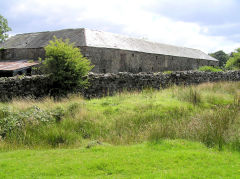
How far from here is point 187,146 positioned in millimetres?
5871

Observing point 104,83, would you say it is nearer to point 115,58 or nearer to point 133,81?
point 133,81

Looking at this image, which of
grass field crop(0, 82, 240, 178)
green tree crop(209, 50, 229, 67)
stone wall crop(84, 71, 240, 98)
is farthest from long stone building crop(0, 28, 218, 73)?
green tree crop(209, 50, 229, 67)

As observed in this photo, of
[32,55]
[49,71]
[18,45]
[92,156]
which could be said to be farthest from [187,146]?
[18,45]

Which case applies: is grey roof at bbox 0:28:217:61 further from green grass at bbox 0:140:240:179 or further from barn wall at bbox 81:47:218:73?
green grass at bbox 0:140:240:179

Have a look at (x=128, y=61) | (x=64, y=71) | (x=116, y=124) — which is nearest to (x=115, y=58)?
(x=128, y=61)

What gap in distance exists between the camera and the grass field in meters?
4.54

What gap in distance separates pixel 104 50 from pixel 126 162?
2064cm

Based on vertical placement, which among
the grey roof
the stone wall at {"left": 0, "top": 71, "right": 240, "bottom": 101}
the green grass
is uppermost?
the grey roof

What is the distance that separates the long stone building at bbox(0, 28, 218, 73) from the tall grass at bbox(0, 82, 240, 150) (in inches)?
540

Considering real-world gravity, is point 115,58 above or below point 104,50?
below

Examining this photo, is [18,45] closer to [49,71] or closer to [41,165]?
[49,71]

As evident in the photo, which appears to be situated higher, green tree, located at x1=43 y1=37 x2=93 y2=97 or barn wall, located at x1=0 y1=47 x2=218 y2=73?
barn wall, located at x1=0 y1=47 x2=218 y2=73

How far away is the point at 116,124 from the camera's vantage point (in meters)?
8.16

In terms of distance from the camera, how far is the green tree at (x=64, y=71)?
13.7 meters
